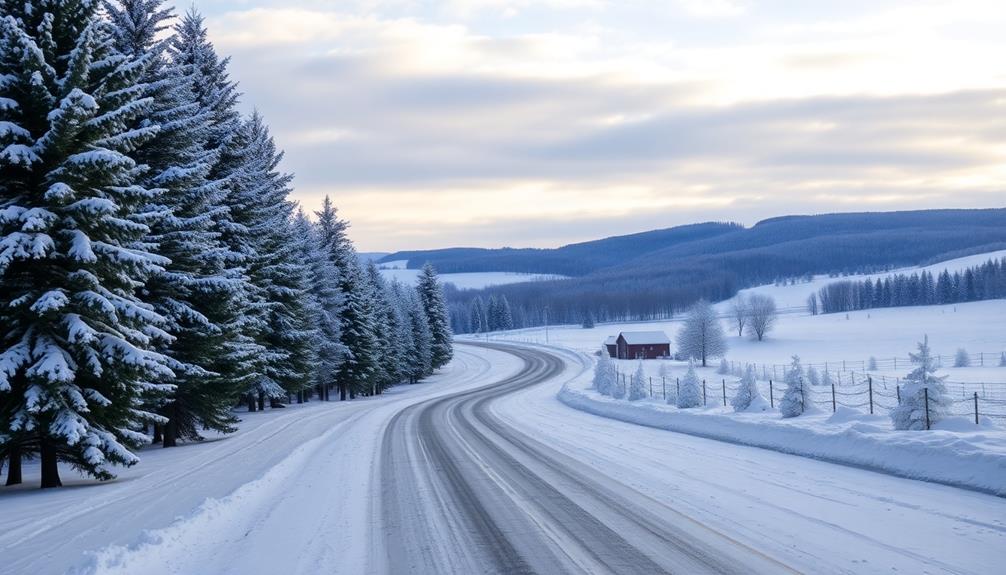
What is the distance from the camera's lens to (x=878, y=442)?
14.8 m

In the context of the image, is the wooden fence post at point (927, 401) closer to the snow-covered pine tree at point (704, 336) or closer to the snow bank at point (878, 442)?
the snow bank at point (878, 442)

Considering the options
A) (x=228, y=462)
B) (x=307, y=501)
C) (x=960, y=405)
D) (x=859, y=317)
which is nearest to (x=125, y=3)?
(x=228, y=462)

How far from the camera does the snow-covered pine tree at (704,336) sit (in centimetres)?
9656

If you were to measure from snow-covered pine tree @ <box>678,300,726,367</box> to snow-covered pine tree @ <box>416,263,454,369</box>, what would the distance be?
33.9 m

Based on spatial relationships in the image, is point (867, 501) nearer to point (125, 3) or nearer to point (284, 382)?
point (125, 3)

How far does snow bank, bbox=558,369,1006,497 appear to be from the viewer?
1217 cm

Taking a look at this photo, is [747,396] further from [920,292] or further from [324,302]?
[920,292]

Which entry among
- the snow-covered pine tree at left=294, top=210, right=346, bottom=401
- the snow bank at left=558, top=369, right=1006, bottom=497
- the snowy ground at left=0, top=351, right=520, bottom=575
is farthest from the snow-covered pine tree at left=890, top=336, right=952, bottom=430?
the snow-covered pine tree at left=294, top=210, right=346, bottom=401

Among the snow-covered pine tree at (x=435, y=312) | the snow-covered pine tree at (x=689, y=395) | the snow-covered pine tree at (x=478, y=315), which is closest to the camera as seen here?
the snow-covered pine tree at (x=689, y=395)

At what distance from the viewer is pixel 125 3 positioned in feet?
70.1

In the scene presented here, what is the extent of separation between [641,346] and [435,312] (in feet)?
136

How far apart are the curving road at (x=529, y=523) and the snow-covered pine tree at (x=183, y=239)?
20.1 feet

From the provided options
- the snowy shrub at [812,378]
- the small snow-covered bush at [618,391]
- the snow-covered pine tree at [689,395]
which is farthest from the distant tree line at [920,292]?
the snow-covered pine tree at [689,395]

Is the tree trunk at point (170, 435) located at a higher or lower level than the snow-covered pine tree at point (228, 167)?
lower
